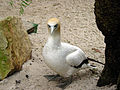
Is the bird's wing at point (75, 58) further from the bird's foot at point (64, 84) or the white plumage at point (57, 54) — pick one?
the bird's foot at point (64, 84)

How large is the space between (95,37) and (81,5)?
5.47 ft

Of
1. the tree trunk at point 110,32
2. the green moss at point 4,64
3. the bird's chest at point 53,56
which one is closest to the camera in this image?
the tree trunk at point 110,32

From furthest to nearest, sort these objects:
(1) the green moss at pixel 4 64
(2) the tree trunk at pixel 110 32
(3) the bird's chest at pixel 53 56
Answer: (1) the green moss at pixel 4 64 < (3) the bird's chest at pixel 53 56 < (2) the tree trunk at pixel 110 32

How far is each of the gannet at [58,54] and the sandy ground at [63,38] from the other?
0.75ft

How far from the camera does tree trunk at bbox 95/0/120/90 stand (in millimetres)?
2219

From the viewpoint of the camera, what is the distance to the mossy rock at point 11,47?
3018 millimetres

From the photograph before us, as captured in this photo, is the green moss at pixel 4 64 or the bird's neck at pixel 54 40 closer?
the bird's neck at pixel 54 40

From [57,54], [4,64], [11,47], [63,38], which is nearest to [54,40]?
[57,54]

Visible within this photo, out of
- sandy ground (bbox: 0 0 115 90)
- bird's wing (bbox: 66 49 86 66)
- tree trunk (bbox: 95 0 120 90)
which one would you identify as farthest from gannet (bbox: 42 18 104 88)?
tree trunk (bbox: 95 0 120 90)

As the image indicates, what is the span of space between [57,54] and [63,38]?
173 centimetres

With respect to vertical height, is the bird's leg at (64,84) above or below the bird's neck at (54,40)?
below

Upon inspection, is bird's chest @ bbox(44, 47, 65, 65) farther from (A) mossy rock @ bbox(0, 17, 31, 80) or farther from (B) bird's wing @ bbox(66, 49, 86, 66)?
(A) mossy rock @ bbox(0, 17, 31, 80)

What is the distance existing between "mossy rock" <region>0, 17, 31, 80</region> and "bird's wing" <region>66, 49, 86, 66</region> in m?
0.72

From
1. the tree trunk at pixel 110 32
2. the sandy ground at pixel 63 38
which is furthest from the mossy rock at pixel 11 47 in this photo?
the tree trunk at pixel 110 32
